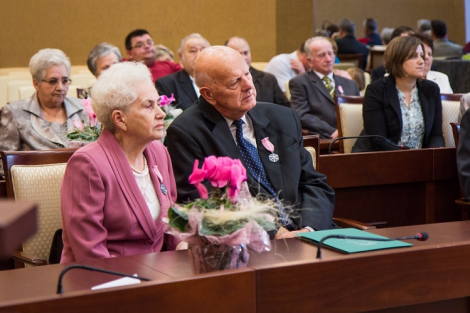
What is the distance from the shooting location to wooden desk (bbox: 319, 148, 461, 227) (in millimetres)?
3309

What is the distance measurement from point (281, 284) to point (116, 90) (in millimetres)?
1022

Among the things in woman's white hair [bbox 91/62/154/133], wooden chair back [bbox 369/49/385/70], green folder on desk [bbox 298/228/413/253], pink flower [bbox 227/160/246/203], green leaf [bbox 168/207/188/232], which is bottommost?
wooden chair back [bbox 369/49/385/70]

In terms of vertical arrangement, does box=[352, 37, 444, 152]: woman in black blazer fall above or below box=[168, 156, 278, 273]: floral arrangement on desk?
below

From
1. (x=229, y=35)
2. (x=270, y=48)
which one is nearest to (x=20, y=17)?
(x=229, y=35)

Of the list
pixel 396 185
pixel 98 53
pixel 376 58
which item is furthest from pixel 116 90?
pixel 376 58

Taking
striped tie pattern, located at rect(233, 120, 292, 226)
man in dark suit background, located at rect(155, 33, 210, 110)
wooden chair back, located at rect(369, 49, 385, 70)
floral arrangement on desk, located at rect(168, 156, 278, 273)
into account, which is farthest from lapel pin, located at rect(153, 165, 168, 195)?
wooden chair back, located at rect(369, 49, 385, 70)

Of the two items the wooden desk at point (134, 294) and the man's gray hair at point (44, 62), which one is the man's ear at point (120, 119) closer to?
the wooden desk at point (134, 294)

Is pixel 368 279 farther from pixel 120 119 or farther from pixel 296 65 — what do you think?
pixel 296 65

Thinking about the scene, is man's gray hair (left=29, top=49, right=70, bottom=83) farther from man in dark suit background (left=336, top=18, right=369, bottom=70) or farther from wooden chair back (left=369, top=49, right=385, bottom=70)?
man in dark suit background (left=336, top=18, right=369, bottom=70)

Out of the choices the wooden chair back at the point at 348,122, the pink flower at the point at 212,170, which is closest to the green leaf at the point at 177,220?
the pink flower at the point at 212,170

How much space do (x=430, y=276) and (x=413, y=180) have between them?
1.85 meters

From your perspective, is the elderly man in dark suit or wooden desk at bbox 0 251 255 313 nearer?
wooden desk at bbox 0 251 255 313

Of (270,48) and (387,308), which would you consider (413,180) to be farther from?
(270,48)

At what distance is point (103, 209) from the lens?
2035mm
